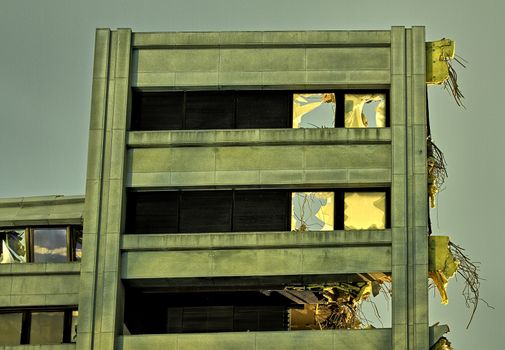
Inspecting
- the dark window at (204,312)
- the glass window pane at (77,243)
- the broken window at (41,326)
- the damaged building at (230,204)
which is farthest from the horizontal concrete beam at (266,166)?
the broken window at (41,326)

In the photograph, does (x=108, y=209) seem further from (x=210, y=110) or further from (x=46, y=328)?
(x=210, y=110)

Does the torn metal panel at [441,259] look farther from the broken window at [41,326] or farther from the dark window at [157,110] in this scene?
the broken window at [41,326]

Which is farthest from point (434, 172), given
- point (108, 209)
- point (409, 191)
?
point (108, 209)

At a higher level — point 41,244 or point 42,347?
point 41,244

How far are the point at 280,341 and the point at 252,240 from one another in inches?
154

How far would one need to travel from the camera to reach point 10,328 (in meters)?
53.9

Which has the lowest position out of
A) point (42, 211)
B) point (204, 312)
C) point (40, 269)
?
point (204, 312)

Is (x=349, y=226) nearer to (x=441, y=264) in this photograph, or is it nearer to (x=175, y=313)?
(x=441, y=264)

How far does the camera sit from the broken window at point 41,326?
53594mm

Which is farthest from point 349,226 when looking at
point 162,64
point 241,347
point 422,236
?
point 162,64

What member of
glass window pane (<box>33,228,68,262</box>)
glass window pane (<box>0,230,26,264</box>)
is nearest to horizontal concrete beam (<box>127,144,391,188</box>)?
glass window pane (<box>33,228,68,262</box>)

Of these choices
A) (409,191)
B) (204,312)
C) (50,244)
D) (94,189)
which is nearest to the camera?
(409,191)

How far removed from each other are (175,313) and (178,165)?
6.04 meters

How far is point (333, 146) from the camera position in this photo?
174 ft
